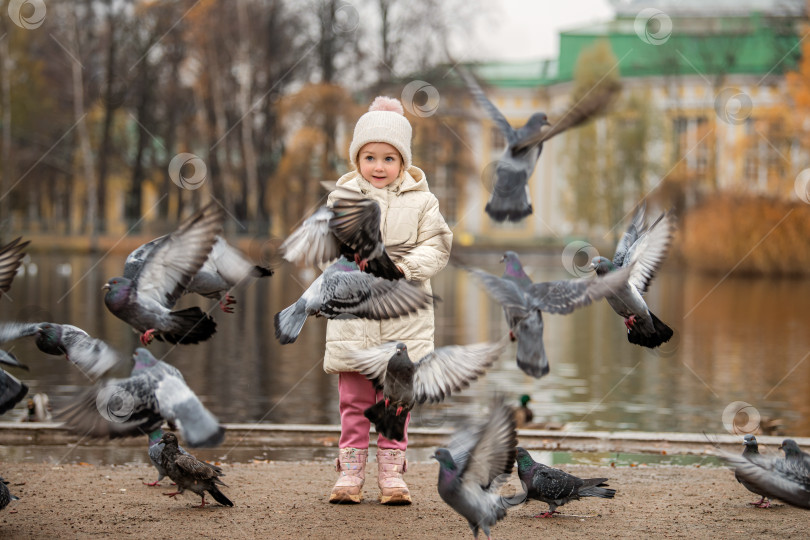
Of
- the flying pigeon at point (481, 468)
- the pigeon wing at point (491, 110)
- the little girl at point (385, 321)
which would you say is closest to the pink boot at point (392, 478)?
the little girl at point (385, 321)

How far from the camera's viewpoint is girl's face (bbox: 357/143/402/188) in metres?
5.62

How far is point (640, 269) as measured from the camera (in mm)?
5496

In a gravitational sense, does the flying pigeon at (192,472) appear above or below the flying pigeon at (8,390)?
below

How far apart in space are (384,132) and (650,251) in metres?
1.36

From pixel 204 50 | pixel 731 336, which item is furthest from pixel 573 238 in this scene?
pixel 731 336

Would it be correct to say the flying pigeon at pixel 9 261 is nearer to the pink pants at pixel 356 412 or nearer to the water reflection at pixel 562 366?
the water reflection at pixel 562 366

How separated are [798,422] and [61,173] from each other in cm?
4788

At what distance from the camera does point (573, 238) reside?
5738 cm

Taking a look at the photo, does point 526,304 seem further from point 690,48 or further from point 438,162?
point 690,48

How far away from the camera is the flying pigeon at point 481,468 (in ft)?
15.5

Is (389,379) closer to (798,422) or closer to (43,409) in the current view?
(43,409)

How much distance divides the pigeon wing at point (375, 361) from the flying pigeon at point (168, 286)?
0.65m

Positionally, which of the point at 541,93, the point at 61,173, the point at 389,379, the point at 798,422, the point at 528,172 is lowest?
the point at 798,422

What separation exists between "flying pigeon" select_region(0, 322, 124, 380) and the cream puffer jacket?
1.04 m
